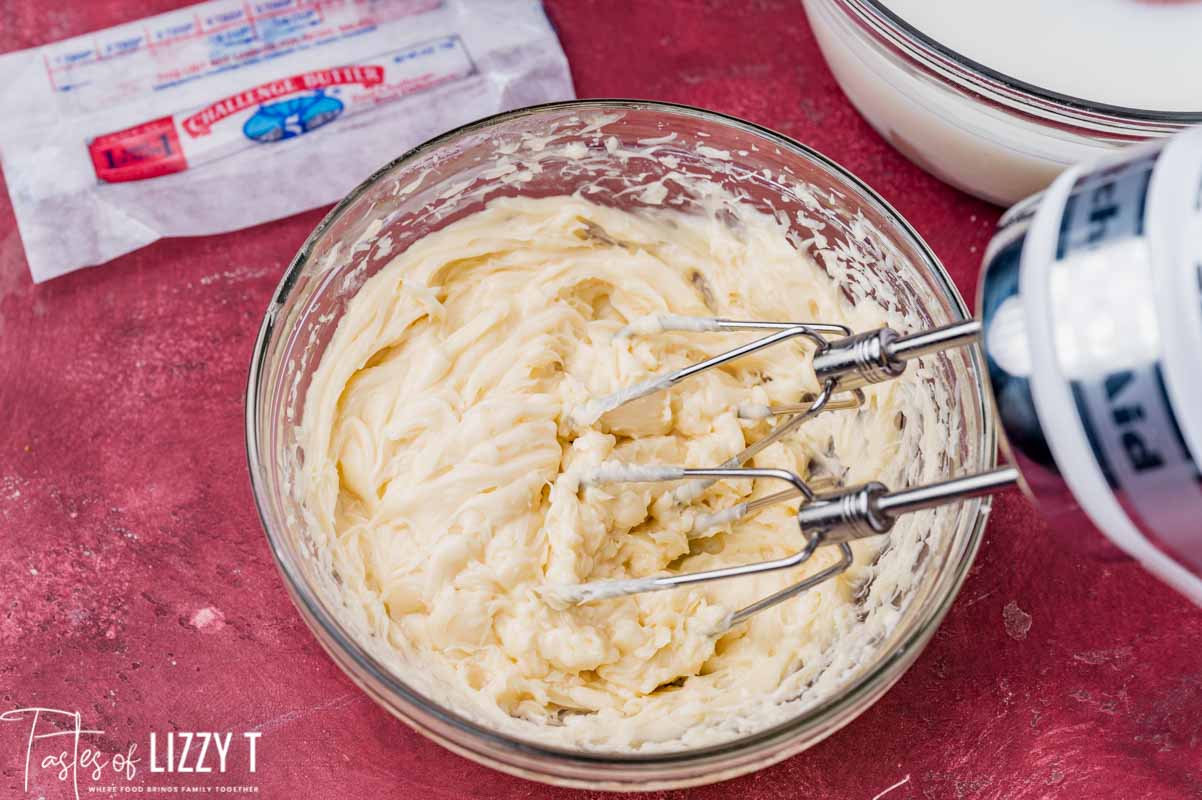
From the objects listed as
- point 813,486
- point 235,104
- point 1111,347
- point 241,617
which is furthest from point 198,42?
point 1111,347

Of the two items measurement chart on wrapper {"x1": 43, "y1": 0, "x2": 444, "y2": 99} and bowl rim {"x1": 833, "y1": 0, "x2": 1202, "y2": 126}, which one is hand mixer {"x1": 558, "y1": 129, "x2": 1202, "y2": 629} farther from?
measurement chart on wrapper {"x1": 43, "y1": 0, "x2": 444, "y2": 99}

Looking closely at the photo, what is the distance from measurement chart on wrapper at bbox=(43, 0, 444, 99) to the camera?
1.50 metres

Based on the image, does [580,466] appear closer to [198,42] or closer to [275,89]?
[275,89]

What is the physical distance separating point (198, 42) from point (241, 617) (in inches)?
32.7

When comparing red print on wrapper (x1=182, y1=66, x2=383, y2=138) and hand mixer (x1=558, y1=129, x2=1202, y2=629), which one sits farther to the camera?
red print on wrapper (x1=182, y1=66, x2=383, y2=138)

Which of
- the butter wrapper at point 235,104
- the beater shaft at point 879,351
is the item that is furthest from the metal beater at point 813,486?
the butter wrapper at point 235,104

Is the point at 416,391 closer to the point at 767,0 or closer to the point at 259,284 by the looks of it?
the point at 259,284

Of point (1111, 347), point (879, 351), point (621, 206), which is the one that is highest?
point (1111, 347)

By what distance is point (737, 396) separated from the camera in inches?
49.2

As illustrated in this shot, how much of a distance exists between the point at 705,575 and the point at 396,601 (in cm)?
35

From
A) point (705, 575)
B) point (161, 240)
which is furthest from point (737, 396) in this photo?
point (161, 240)

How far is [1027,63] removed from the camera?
1.27 m

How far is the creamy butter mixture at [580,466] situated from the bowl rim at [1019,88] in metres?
0.27

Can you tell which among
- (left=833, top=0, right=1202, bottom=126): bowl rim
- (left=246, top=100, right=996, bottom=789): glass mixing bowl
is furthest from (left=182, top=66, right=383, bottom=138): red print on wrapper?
(left=833, top=0, right=1202, bottom=126): bowl rim
